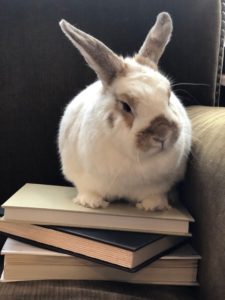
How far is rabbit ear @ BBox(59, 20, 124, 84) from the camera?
89cm

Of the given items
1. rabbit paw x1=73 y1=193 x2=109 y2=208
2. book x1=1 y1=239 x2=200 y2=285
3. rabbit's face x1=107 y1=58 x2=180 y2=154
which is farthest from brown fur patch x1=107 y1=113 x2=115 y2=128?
book x1=1 y1=239 x2=200 y2=285

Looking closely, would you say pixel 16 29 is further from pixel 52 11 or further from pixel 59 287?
pixel 59 287

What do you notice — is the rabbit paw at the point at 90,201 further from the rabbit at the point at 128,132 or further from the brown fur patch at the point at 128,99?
the brown fur patch at the point at 128,99

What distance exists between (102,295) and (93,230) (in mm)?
135

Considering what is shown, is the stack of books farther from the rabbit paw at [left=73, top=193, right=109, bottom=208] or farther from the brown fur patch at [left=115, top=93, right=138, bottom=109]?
the brown fur patch at [left=115, top=93, right=138, bottom=109]

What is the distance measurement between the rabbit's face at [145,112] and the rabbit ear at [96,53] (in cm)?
3

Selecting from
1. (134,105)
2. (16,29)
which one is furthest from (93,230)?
(16,29)

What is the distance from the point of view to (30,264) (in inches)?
35.1

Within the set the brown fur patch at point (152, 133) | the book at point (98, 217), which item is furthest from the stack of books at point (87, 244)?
the brown fur patch at point (152, 133)

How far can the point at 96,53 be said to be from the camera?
90 centimetres

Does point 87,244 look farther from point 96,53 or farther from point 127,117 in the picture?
point 96,53

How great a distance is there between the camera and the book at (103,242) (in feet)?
2.68

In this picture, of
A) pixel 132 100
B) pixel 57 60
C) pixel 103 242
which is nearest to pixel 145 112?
pixel 132 100

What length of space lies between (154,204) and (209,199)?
6.1 inches
